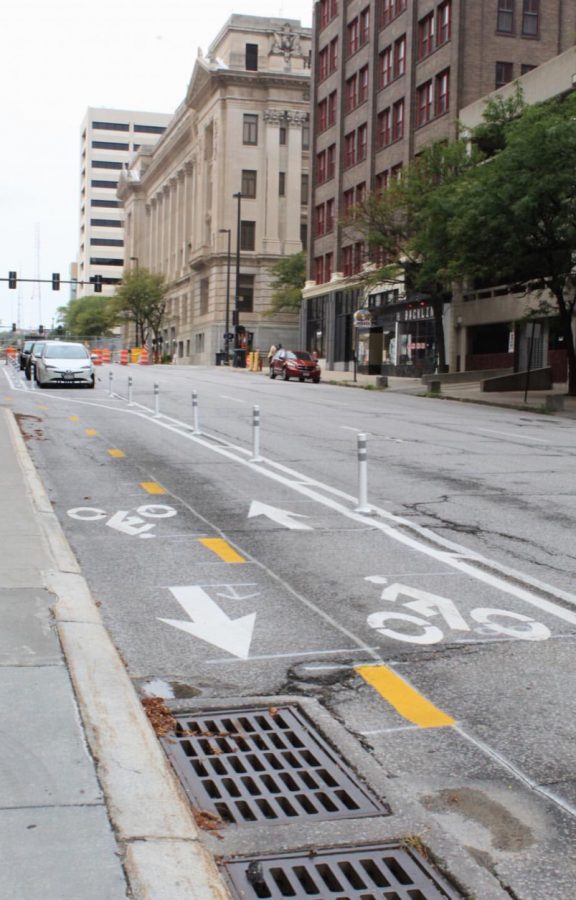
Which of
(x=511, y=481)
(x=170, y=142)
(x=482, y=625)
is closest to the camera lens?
(x=482, y=625)

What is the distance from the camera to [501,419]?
28328 mm

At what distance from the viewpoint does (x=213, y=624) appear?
7.16m

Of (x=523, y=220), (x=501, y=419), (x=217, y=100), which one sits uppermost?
(x=217, y=100)

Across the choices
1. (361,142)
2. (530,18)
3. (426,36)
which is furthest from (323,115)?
(530,18)

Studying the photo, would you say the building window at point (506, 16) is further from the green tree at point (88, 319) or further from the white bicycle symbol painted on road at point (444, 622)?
the green tree at point (88, 319)

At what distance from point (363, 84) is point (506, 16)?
15266mm

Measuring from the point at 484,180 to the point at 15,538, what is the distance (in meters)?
28.2

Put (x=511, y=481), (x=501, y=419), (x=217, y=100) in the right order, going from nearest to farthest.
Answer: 1. (x=511, y=481)
2. (x=501, y=419)
3. (x=217, y=100)

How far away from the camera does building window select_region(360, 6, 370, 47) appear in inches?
2630

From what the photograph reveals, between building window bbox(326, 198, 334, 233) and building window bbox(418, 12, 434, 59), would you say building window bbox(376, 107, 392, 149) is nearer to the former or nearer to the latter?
building window bbox(418, 12, 434, 59)

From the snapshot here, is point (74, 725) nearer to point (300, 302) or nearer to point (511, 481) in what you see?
point (511, 481)

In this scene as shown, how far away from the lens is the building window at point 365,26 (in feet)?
219

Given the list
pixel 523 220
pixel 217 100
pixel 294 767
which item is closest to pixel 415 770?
pixel 294 767

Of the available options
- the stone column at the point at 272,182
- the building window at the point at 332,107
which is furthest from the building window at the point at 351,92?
the stone column at the point at 272,182
